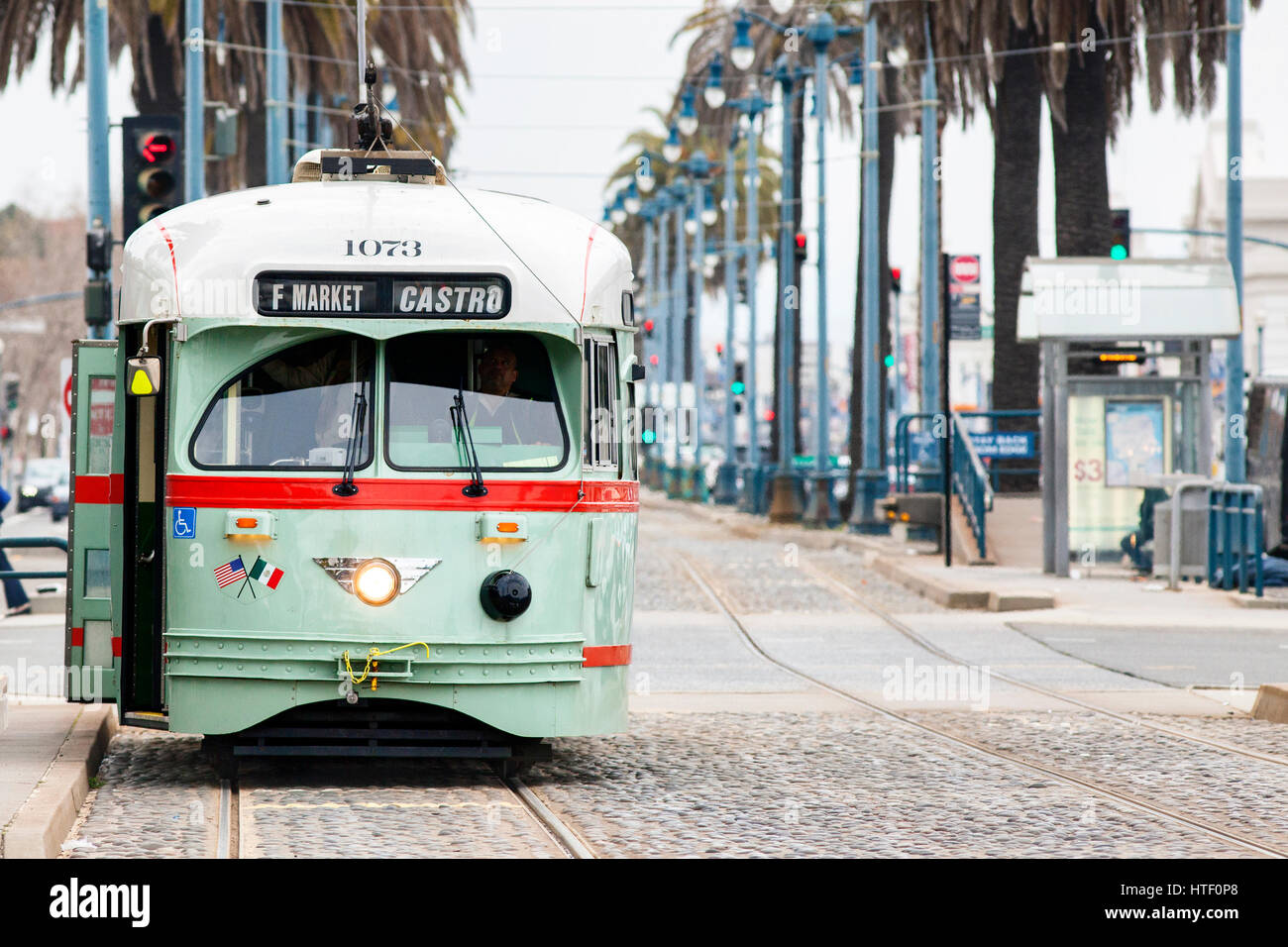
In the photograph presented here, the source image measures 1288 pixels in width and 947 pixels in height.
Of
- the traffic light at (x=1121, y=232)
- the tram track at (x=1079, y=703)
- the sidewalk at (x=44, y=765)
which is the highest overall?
the traffic light at (x=1121, y=232)

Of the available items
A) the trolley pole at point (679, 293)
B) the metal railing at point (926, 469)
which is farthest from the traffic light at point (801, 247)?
the trolley pole at point (679, 293)

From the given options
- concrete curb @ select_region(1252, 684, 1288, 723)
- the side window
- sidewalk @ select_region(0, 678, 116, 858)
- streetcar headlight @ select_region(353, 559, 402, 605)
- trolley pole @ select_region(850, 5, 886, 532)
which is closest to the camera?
sidewalk @ select_region(0, 678, 116, 858)

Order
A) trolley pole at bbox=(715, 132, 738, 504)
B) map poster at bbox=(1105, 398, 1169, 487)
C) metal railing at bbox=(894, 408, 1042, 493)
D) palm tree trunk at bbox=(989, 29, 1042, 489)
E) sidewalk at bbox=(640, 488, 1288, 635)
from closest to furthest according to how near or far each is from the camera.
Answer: sidewalk at bbox=(640, 488, 1288, 635), map poster at bbox=(1105, 398, 1169, 487), metal railing at bbox=(894, 408, 1042, 493), palm tree trunk at bbox=(989, 29, 1042, 489), trolley pole at bbox=(715, 132, 738, 504)

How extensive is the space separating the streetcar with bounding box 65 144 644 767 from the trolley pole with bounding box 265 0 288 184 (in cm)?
2111

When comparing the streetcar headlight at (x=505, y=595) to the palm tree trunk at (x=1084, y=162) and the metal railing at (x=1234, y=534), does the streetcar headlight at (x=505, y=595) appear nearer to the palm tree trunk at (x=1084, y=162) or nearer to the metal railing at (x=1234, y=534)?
the metal railing at (x=1234, y=534)

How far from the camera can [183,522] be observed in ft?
31.8

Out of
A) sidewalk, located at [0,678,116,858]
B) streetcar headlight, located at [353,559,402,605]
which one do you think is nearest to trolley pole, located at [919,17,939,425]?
sidewalk, located at [0,678,116,858]

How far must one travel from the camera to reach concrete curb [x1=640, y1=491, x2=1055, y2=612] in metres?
22.0

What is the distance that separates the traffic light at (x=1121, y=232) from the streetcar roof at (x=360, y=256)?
18625 mm

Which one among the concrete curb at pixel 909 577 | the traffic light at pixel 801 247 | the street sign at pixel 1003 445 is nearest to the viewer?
the concrete curb at pixel 909 577

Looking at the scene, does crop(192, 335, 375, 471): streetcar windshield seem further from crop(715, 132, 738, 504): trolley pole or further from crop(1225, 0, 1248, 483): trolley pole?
crop(715, 132, 738, 504): trolley pole

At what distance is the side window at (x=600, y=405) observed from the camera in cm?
993

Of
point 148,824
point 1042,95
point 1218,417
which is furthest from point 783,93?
point 1218,417
